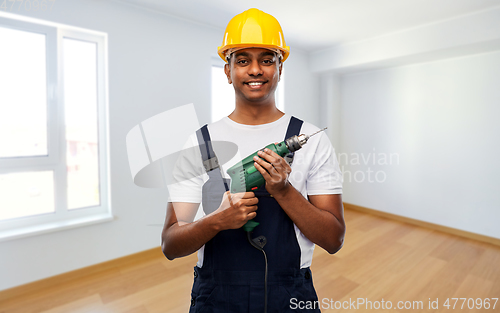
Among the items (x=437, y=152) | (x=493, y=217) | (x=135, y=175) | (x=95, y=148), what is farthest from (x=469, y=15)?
(x=95, y=148)

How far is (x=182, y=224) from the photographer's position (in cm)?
80

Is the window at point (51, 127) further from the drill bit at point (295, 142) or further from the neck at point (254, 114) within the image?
the drill bit at point (295, 142)

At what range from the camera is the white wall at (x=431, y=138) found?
321 cm

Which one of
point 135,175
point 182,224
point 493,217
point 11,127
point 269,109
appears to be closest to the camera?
point 182,224

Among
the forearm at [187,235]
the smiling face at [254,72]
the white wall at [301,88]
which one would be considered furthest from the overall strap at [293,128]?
the white wall at [301,88]

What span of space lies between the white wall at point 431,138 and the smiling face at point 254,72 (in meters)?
3.52

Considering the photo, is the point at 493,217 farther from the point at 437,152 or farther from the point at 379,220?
the point at 379,220

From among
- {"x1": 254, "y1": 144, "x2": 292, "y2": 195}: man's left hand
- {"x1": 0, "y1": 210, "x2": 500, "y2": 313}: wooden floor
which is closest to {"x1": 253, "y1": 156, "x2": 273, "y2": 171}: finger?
{"x1": 254, "y1": 144, "x2": 292, "y2": 195}: man's left hand

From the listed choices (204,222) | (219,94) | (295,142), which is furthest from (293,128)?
(219,94)

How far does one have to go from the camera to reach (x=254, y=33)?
806 mm

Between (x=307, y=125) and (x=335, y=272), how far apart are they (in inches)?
82.8

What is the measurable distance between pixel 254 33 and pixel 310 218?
1.80 ft

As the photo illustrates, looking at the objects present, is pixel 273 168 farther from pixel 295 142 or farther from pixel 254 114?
pixel 254 114

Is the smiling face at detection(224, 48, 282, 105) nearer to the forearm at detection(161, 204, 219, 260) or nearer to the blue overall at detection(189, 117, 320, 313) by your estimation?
the blue overall at detection(189, 117, 320, 313)
